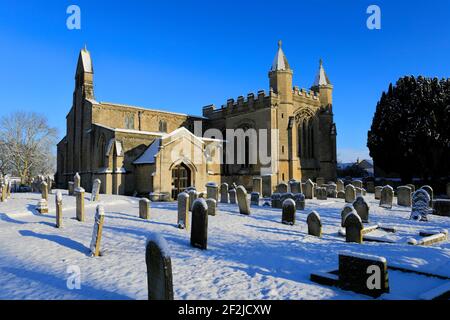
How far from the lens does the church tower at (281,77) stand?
29.5 m

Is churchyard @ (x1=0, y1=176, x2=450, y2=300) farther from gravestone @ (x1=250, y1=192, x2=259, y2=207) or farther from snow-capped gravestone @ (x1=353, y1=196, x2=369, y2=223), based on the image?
gravestone @ (x1=250, y1=192, x2=259, y2=207)

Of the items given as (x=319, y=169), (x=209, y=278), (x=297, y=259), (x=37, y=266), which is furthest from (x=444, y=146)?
(x=37, y=266)

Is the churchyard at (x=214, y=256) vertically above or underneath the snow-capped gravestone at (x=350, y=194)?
underneath

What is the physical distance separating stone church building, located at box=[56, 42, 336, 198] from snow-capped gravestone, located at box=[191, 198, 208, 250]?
43.0 feet

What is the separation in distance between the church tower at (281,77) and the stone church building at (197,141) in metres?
0.09

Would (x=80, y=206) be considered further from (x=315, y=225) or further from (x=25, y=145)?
(x=25, y=145)

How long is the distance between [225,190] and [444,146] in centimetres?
2144

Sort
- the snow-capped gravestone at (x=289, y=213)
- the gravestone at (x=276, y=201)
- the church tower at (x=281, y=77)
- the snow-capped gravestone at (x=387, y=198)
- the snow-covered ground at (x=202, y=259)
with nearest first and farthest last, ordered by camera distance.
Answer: the snow-covered ground at (x=202, y=259)
the snow-capped gravestone at (x=289, y=213)
the gravestone at (x=276, y=201)
the snow-capped gravestone at (x=387, y=198)
the church tower at (x=281, y=77)

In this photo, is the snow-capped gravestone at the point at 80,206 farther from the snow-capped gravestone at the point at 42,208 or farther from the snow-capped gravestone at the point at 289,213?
the snow-capped gravestone at the point at 289,213

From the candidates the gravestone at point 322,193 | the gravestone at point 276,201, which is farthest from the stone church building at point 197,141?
the gravestone at point 276,201

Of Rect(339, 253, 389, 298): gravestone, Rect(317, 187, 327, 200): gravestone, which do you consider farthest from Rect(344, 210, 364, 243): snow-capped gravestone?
Rect(317, 187, 327, 200): gravestone

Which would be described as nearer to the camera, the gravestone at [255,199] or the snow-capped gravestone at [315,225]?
the snow-capped gravestone at [315,225]

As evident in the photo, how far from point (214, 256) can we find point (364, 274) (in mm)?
3372
